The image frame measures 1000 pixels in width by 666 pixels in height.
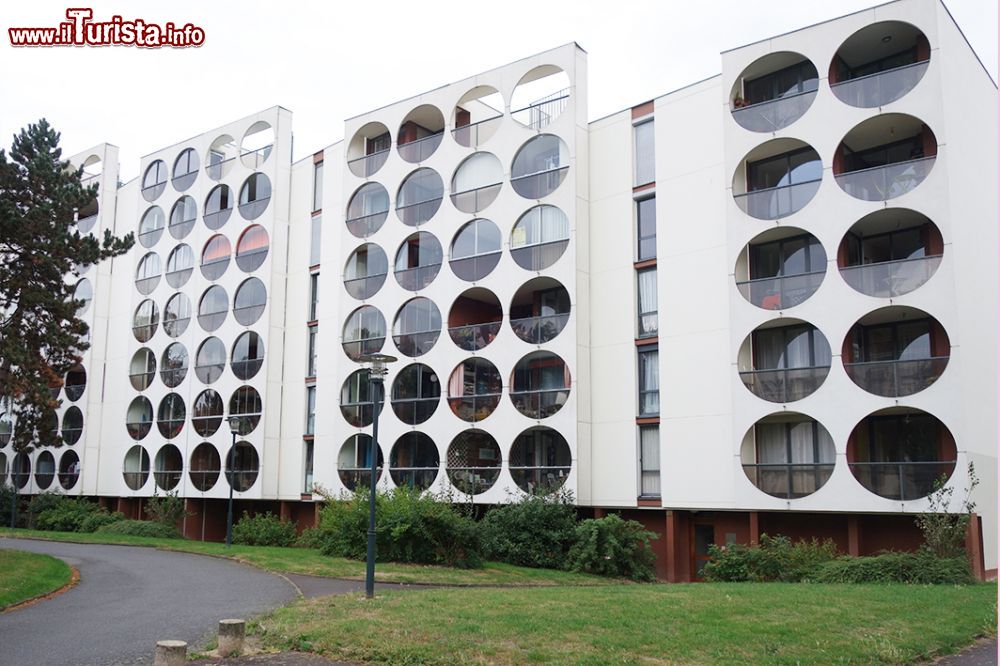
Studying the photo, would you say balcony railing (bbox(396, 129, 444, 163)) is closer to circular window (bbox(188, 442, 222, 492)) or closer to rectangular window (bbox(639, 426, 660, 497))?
rectangular window (bbox(639, 426, 660, 497))

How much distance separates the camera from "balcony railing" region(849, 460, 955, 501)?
2505 centimetres

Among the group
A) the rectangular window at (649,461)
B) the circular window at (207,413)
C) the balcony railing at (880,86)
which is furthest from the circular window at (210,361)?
the balcony railing at (880,86)

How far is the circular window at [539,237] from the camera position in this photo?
33062 millimetres

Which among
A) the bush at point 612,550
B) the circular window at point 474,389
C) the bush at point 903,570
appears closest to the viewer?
the bush at point 903,570

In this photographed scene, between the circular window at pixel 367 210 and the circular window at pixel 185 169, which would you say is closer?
the circular window at pixel 367 210

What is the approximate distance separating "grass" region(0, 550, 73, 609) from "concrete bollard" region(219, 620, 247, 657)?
7.30 meters

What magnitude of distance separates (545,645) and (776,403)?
17.1 meters

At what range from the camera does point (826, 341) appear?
28.3 m

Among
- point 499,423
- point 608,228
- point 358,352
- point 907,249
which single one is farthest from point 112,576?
point 907,249

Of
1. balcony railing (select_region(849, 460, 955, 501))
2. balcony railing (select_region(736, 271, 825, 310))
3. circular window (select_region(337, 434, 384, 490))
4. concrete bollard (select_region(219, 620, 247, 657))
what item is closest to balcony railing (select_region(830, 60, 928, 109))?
balcony railing (select_region(736, 271, 825, 310))

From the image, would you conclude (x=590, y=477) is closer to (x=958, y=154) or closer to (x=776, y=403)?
(x=776, y=403)

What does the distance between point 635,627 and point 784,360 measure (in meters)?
17.4

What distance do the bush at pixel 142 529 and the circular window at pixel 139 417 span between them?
287 inches

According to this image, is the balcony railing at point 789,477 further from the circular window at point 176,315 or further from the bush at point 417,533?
the circular window at point 176,315
